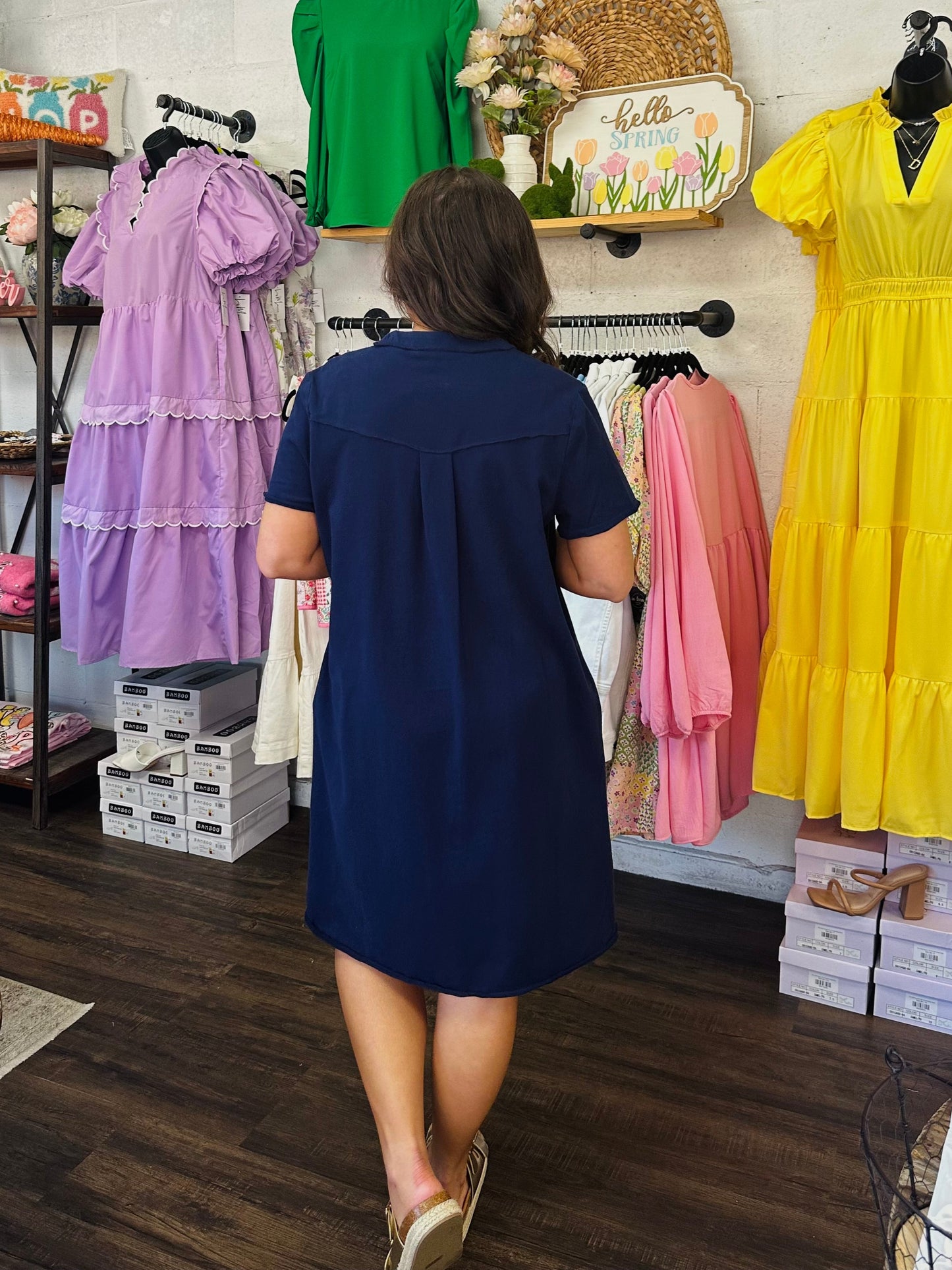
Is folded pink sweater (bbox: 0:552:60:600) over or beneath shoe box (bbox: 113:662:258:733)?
over

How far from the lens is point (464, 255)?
144 cm

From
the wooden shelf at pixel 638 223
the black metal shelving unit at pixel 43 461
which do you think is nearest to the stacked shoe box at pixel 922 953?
the wooden shelf at pixel 638 223

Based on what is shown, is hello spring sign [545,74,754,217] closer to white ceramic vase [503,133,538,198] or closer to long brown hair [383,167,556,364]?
white ceramic vase [503,133,538,198]

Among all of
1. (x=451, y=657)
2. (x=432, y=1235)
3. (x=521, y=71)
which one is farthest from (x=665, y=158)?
(x=432, y=1235)

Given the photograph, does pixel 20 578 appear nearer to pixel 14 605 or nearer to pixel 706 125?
pixel 14 605

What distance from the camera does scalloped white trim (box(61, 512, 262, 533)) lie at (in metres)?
2.97

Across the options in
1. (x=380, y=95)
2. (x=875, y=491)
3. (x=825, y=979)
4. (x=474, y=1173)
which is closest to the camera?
(x=474, y=1173)

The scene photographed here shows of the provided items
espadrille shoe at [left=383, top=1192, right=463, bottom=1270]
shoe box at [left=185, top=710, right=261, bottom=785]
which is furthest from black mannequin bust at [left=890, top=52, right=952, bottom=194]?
shoe box at [left=185, top=710, right=261, bottom=785]

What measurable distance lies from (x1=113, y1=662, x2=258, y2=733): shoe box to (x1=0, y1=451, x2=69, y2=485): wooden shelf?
648 millimetres

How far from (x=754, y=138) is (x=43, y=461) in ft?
6.76

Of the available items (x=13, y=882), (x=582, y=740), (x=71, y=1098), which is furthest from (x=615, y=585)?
(x=13, y=882)

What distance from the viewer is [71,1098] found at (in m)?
2.10

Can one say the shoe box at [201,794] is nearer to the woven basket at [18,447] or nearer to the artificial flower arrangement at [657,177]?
the woven basket at [18,447]

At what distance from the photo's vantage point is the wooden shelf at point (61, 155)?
3.15 m
